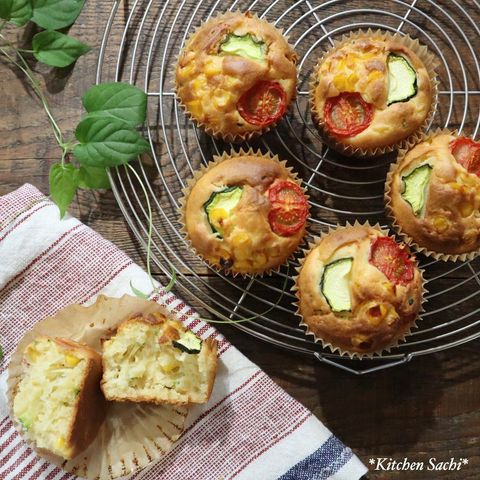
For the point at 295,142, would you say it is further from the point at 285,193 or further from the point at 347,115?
the point at 285,193

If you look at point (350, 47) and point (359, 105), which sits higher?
point (350, 47)

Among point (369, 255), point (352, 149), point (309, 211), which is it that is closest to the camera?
point (369, 255)

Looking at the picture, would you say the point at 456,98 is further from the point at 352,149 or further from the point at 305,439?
the point at 305,439

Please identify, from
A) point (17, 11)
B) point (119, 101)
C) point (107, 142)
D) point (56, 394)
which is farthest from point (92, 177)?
point (56, 394)

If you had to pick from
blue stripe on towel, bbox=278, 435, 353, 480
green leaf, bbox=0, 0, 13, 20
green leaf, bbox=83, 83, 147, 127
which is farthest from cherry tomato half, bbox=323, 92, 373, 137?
green leaf, bbox=0, 0, 13, 20

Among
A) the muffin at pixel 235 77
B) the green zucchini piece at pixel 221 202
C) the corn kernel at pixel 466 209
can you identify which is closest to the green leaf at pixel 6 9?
the muffin at pixel 235 77

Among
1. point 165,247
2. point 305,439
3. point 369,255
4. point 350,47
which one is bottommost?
point 305,439

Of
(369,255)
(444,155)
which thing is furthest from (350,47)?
(369,255)
